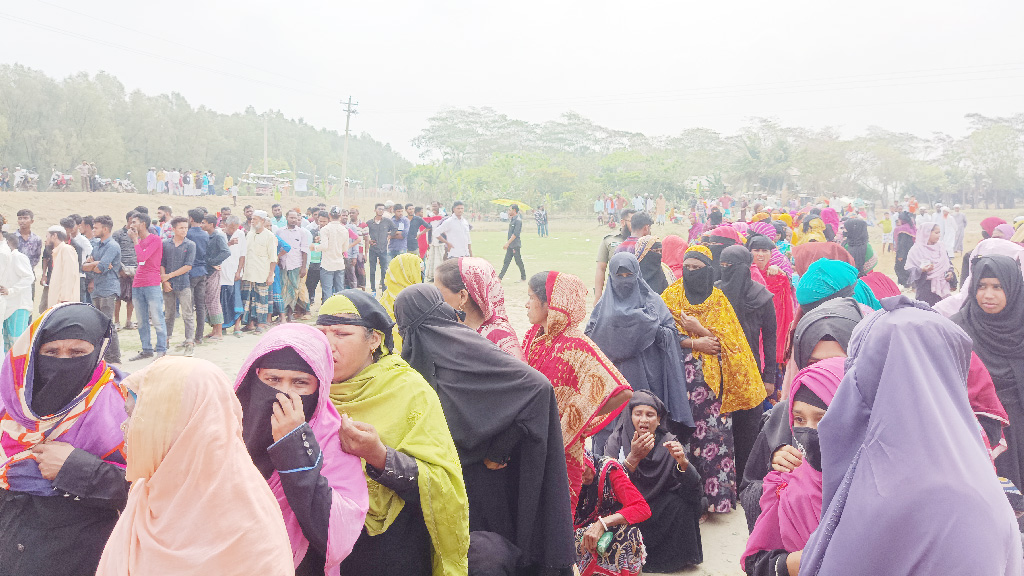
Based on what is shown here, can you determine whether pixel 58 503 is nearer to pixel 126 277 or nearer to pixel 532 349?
pixel 532 349

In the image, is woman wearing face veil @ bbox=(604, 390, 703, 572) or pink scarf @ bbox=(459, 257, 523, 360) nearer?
pink scarf @ bbox=(459, 257, 523, 360)

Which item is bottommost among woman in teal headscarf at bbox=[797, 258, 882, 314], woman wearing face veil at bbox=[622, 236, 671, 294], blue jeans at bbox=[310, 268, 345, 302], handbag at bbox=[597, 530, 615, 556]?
blue jeans at bbox=[310, 268, 345, 302]

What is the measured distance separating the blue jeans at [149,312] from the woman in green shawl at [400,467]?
646 centimetres

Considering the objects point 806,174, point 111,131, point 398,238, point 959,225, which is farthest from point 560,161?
point 398,238

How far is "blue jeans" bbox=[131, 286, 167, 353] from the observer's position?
25.8 ft

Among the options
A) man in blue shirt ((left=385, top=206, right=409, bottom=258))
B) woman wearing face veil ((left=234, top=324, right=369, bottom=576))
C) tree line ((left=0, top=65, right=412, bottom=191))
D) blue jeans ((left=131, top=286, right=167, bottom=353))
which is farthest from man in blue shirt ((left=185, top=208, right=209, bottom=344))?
tree line ((left=0, top=65, right=412, bottom=191))

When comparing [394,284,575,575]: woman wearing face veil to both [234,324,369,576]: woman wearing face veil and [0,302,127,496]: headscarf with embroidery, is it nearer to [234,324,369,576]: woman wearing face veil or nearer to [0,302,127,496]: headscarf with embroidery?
[234,324,369,576]: woman wearing face veil

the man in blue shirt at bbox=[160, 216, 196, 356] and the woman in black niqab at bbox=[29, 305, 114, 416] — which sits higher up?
the woman in black niqab at bbox=[29, 305, 114, 416]

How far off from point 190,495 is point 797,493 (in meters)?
1.51

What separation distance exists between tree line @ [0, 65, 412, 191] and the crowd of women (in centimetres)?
4813

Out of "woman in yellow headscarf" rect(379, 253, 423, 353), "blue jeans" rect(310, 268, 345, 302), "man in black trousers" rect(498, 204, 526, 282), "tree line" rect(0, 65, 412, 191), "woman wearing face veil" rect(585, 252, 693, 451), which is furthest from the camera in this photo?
"tree line" rect(0, 65, 412, 191)

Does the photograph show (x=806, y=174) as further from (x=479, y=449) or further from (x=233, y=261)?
(x=479, y=449)

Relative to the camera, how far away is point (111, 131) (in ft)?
168

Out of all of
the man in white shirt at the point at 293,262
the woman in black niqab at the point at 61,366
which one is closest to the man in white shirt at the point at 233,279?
the man in white shirt at the point at 293,262
